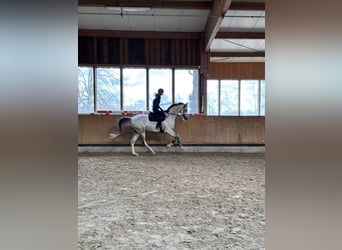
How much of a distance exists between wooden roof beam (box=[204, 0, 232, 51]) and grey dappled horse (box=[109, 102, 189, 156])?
6.68ft

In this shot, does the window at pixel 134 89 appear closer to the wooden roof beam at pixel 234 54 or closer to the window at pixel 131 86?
the window at pixel 131 86

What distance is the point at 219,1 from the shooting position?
6.59 m

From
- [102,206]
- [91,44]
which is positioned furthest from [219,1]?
[102,206]

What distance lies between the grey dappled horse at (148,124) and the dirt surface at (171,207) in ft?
5.73

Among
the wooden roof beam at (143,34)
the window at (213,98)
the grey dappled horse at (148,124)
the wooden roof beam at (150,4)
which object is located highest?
the wooden roof beam at (150,4)

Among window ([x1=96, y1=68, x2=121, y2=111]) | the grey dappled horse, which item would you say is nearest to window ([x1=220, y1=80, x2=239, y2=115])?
window ([x1=96, y1=68, x2=121, y2=111])

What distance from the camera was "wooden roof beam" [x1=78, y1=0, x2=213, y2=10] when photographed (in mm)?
7164

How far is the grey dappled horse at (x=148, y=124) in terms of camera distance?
6.87 meters

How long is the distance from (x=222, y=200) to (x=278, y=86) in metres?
2.50

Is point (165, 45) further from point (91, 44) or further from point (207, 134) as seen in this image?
point (207, 134)

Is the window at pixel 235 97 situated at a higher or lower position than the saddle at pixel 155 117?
higher

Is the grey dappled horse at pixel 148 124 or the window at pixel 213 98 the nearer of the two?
the grey dappled horse at pixel 148 124

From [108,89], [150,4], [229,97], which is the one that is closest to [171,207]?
[150,4]

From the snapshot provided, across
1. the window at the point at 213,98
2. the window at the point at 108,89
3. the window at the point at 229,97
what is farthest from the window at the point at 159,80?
the window at the point at 229,97
